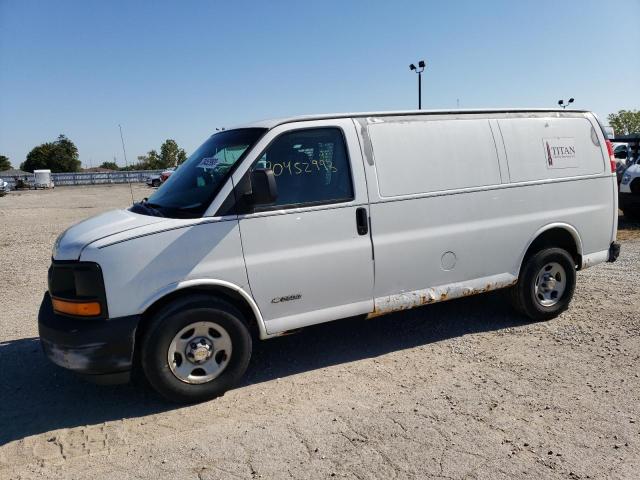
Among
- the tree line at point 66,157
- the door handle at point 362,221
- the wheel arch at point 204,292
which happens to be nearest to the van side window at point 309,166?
the door handle at point 362,221

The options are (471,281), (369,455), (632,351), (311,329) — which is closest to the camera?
(369,455)

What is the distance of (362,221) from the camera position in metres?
4.27

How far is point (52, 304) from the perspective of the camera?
3.88 m

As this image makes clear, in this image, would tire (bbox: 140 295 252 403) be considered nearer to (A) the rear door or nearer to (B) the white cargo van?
(B) the white cargo van

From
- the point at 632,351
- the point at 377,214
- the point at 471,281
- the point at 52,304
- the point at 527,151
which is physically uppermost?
the point at 527,151

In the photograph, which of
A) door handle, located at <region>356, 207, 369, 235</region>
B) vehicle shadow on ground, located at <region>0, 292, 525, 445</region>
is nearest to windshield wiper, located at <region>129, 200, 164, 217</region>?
vehicle shadow on ground, located at <region>0, 292, 525, 445</region>

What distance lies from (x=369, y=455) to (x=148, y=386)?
2101mm

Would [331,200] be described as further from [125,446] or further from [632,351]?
[632,351]

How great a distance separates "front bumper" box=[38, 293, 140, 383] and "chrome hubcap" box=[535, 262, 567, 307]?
4.10 metres

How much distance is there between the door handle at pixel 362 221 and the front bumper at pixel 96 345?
1888 mm

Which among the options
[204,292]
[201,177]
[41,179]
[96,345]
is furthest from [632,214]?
[41,179]

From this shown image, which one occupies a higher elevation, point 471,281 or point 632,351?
point 471,281

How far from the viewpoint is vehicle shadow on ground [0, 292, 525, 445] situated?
379 centimetres

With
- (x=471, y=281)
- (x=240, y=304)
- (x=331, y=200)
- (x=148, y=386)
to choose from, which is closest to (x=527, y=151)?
(x=471, y=281)
